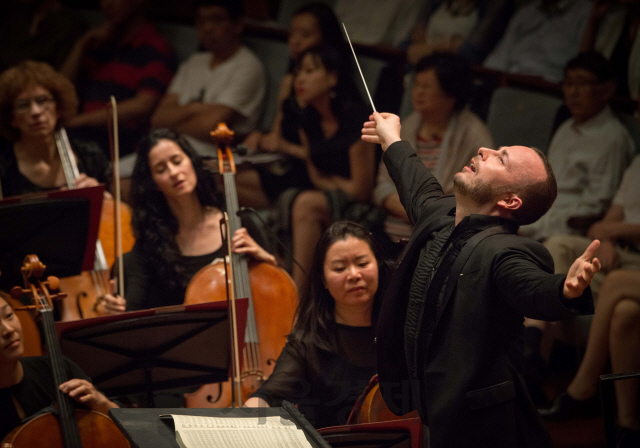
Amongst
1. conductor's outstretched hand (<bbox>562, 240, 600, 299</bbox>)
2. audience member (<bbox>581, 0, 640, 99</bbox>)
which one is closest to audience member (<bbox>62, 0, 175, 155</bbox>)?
audience member (<bbox>581, 0, 640, 99</bbox>)

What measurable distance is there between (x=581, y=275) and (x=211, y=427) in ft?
2.63

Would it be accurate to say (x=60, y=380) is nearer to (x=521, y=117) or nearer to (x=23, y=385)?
(x=23, y=385)

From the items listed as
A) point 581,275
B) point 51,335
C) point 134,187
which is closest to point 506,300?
point 581,275

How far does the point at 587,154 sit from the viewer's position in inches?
134

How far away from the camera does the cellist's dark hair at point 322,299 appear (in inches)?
92.0

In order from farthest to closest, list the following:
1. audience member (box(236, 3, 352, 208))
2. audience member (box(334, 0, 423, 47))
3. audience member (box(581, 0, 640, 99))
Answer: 1. audience member (box(334, 0, 423, 47))
2. audience member (box(236, 3, 352, 208))
3. audience member (box(581, 0, 640, 99))

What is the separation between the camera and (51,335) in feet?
7.17

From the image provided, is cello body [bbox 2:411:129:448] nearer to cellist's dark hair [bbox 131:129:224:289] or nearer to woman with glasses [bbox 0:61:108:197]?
cellist's dark hair [bbox 131:129:224:289]

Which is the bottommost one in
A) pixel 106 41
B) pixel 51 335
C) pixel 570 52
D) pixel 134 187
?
pixel 51 335

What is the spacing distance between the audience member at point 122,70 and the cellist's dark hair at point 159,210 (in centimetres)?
143

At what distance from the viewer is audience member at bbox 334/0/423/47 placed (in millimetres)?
4250

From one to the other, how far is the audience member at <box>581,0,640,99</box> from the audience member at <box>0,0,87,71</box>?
10.6 ft

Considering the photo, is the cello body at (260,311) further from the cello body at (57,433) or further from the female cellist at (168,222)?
the cello body at (57,433)

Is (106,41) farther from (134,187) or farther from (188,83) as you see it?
(134,187)
